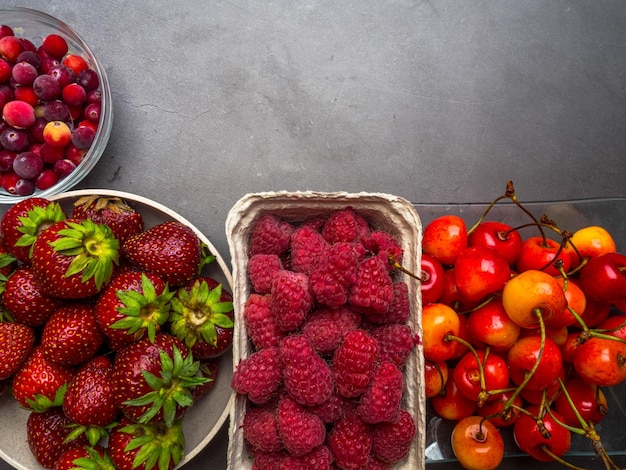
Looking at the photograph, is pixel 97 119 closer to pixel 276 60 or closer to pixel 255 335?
pixel 276 60

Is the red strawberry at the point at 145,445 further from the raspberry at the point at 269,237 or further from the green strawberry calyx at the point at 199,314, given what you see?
the raspberry at the point at 269,237

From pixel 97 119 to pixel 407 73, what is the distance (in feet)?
2.57

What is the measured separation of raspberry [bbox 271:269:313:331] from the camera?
2.46 feet

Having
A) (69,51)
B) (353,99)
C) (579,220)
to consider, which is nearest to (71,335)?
(69,51)

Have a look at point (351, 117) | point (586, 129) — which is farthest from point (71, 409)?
point (586, 129)

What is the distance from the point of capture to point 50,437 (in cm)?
88

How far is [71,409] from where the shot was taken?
0.83 m

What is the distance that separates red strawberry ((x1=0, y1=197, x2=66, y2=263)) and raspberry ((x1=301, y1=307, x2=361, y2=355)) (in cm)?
52

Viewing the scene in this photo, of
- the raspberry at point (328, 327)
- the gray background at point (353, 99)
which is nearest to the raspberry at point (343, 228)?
the raspberry at point (328, 327)

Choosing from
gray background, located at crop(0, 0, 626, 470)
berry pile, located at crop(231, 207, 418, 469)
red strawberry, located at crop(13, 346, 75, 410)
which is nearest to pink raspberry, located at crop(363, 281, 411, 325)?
berry pile, located at crop(231, 207, 418, 469)

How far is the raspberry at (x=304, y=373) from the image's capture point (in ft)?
2.39

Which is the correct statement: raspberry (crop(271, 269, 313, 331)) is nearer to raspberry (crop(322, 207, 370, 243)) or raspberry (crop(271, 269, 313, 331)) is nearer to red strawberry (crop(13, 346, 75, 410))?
raspberry (crop(322, 207, 370, 243))

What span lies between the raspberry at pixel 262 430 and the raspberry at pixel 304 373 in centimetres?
7

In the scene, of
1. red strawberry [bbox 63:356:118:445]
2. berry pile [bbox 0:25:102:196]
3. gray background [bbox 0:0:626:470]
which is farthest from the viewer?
gray background [bbox 0:0:626:470]
